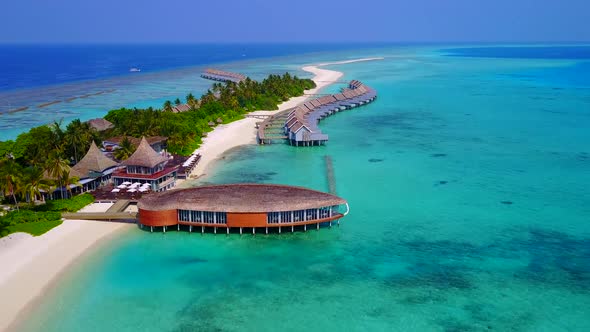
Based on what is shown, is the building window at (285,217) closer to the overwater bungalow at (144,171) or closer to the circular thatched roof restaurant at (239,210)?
the circular thatched roof restaurant at (239,210)

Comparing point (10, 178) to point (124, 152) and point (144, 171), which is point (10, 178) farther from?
point (124, 152)

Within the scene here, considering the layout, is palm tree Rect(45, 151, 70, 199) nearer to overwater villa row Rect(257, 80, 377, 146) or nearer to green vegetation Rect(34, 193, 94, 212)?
green vegetation Rect(34, 193, 94, 212)

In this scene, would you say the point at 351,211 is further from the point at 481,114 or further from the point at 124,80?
the point at 124,80

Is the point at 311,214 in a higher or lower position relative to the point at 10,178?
lower

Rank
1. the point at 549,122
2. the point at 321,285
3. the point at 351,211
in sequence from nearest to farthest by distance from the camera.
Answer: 1. the point at 321,285
2. the point at 351,211
3. the point at 549,122

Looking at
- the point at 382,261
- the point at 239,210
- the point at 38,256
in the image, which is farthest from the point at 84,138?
the point at 382,261

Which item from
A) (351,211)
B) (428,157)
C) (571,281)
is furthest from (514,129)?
(571,281)
